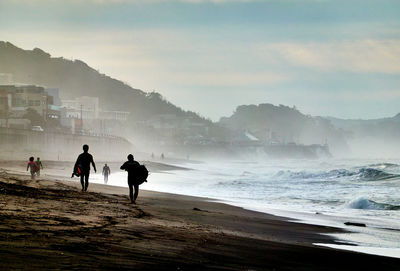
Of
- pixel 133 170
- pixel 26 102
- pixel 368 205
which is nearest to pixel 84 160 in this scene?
pixel 133 170

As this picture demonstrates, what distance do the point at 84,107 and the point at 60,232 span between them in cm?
18585

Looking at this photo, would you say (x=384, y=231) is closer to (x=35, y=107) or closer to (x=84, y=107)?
(x=35, y=107)

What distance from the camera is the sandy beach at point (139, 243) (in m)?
6.85

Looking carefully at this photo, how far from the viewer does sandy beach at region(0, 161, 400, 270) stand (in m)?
6.85

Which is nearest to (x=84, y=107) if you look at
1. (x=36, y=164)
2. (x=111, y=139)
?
(x=111, y=139)

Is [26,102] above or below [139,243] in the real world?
above

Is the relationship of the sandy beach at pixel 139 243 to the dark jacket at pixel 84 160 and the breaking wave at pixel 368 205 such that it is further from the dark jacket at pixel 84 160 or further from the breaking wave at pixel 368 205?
the breaking wave at pixel 368 205

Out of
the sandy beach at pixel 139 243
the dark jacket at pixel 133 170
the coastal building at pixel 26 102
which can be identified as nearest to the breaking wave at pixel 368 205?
the sandy beach at pixel 139 243

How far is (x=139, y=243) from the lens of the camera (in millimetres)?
8500

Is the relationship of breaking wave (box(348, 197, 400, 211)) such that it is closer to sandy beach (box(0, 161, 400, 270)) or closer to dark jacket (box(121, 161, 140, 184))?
sandy beach (box(0, 161, 400, 270))

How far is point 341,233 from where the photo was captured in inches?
586

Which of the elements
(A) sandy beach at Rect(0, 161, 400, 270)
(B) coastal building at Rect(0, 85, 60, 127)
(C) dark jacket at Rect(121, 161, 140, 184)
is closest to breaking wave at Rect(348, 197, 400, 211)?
(A) sandy beach at Rect(0, 161, 400, 270)

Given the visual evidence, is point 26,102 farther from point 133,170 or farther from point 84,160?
point 133,170

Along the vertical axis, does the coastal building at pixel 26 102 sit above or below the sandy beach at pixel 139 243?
above
